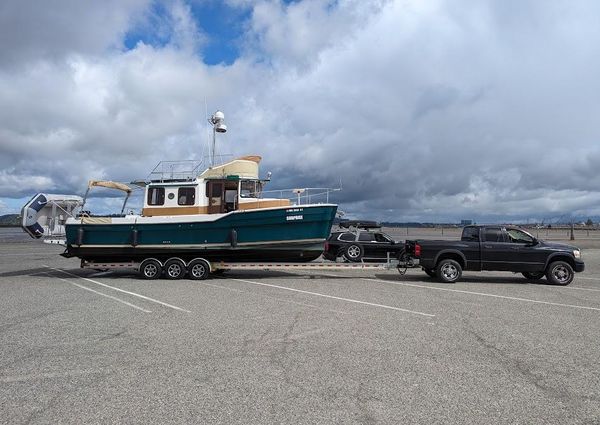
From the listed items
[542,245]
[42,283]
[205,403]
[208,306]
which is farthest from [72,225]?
[542,245]

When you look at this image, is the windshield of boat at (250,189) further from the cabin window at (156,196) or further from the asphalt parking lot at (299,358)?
the asphalt parking lot at (299,358)

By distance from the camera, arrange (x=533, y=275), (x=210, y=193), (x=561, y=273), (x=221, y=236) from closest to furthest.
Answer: (x=561, y=273) < (x=221, y=236) < (x=533, y=275) < (x=210, y=193)

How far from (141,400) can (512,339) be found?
5341mm

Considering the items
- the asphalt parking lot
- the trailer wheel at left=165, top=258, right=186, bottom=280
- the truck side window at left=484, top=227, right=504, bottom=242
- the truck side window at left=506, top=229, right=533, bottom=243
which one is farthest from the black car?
the asphalt parking lot

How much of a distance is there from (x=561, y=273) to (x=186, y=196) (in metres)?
12.3

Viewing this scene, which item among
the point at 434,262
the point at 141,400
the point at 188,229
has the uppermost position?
the point at 188,229

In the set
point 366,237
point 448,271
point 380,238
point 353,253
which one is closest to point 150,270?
point 353,253

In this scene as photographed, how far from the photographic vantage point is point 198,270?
49.2ft

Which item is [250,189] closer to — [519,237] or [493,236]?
[493,236]

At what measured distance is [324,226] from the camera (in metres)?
15.0

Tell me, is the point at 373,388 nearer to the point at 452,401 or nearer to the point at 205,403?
the point at 452,401

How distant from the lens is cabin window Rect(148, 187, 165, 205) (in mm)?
15852

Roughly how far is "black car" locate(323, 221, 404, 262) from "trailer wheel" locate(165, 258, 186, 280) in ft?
18.0

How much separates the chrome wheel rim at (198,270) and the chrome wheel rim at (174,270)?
1.66 feet
